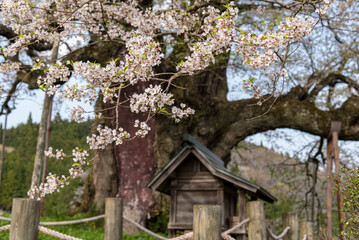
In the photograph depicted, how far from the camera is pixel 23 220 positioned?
3900 mm

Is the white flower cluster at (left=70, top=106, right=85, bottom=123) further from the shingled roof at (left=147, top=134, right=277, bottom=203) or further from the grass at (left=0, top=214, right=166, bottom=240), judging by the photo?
the grass at (left=0, top=214, right=166, bottom=240)

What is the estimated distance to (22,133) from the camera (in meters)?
30.2

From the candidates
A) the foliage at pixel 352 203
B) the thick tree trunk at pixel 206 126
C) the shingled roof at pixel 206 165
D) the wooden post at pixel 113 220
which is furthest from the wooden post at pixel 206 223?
the thick tree trunk at pixel 206 126

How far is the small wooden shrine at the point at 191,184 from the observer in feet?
23.4

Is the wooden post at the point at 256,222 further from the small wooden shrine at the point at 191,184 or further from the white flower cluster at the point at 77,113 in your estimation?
the white flower cluster at the point at 77,113

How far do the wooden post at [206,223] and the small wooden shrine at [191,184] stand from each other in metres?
3.13

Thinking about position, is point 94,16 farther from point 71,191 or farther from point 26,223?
point 71,191

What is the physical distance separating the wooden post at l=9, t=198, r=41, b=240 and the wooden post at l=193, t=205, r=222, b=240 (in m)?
1.76

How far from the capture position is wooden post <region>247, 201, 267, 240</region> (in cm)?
579

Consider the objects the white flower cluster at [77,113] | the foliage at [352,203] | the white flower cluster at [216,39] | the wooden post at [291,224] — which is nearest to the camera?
the white flower cluster at [216,39]

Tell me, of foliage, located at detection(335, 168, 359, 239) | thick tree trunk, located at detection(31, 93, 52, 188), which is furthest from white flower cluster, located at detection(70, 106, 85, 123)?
foliage, located at detection(335, 168, 359, 239)

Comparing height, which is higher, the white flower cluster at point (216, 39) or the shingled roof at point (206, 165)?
the white flower cluster at point (216, 39)

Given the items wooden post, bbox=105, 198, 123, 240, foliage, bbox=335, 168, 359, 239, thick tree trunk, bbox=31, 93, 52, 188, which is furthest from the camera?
thick tree trunk, bbox=31, 93, 52, 188

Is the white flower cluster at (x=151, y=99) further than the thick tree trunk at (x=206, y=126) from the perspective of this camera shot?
No
